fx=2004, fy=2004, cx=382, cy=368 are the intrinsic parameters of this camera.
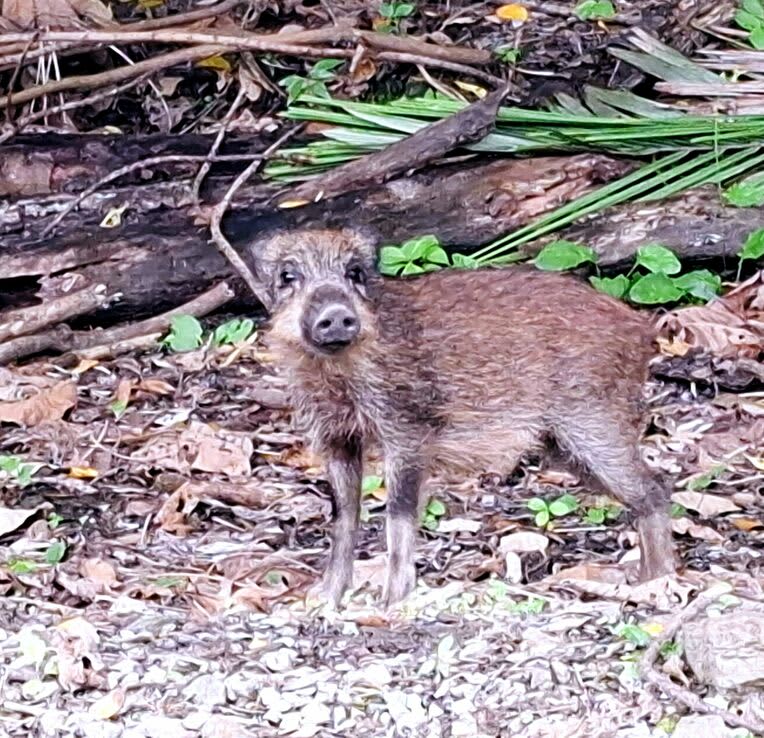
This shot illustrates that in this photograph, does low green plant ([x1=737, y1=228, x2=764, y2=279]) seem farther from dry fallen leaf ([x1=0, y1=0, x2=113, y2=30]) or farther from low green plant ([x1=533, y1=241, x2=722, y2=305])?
dry fallen leaf ([x1=0, y1=0, x2=113, y2=30])

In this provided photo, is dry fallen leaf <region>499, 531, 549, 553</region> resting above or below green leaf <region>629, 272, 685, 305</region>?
above

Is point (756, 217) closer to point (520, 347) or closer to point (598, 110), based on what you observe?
point (598, 110)

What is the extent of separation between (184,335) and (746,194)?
2754 millimetres

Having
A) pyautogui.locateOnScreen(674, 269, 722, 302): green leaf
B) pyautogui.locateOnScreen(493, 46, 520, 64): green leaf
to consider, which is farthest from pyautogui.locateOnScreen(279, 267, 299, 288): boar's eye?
pyautogui.locateOnScreen(493, 46, 520, 64): green leaf

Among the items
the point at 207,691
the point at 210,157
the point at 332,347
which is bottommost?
the point at 210,157

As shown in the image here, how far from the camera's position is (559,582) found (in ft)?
21.5

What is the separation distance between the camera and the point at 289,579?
6.94 m

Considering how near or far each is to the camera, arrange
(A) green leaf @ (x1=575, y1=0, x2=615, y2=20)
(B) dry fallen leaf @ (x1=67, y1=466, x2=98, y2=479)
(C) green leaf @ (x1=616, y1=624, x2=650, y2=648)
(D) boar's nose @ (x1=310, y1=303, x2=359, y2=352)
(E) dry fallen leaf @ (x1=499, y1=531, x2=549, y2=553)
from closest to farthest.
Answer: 1. (C) green leaf @ (x1=616, y1=624, x2=650, y2=648)
2. (D) boar's nose @ (x1=310, y1=303, x2=359, y2=352)
3. (E) dry fallen leaf @ (x1=499, y1=531, x2=549, y2=553)
4. (B) dry fallen leaf @ (x1=67, y1=466, x2=98, y2=479)
5. (A) green leaf @ (x1=575, y1=0, x2=615, y2=20)

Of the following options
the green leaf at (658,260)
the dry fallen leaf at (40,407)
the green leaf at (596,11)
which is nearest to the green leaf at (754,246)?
the green leaf at (658,260)

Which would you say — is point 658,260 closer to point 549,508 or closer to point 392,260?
point 392,260

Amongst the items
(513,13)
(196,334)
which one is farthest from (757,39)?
(196,334)

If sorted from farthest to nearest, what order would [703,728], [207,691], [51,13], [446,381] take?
[51,13] → [446,381] → [207,691] → [703,728]

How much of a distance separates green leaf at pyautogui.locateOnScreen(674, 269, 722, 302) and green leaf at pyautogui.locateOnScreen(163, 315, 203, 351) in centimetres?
228

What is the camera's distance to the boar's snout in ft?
20.8
